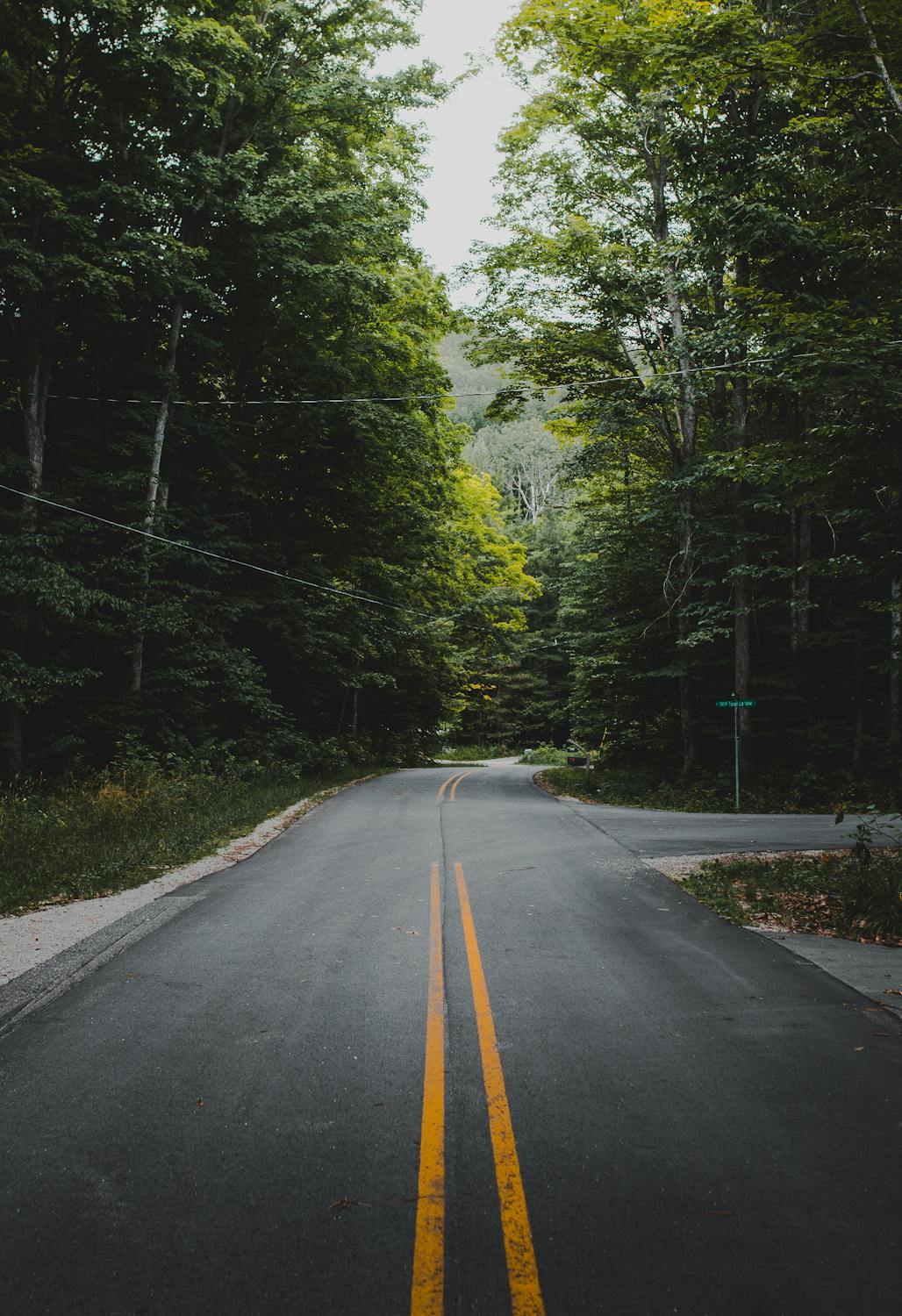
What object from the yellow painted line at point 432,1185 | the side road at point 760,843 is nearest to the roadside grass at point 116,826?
the yellow painted line at point 432,1185

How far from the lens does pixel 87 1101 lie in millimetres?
3752

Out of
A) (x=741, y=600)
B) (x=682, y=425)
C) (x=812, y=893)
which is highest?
(x=682, y=425)

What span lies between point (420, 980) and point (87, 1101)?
94.8 inches

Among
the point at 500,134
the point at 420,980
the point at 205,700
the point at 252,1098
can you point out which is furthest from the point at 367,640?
the point at 252,1098

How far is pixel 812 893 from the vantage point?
27.5 ft

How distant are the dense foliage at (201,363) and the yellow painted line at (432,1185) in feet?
37.0

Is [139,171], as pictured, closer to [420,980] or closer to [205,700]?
[205,700]

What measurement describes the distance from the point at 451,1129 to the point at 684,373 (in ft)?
58.0

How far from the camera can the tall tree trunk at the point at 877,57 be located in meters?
7.70

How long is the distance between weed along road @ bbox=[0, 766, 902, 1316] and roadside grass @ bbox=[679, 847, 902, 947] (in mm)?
1088

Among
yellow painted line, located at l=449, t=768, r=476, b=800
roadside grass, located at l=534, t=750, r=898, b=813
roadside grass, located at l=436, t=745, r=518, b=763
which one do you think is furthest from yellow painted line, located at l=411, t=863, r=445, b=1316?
roadside grass, located at l=436, t=745, r=518, b=763

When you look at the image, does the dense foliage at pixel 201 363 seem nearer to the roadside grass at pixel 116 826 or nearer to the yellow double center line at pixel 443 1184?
the roadside grass at pixel 116 826

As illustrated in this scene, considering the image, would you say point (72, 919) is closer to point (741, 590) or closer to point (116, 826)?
point (116, 826)

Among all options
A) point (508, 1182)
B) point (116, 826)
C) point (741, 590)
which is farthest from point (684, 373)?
point (508, 1182)
